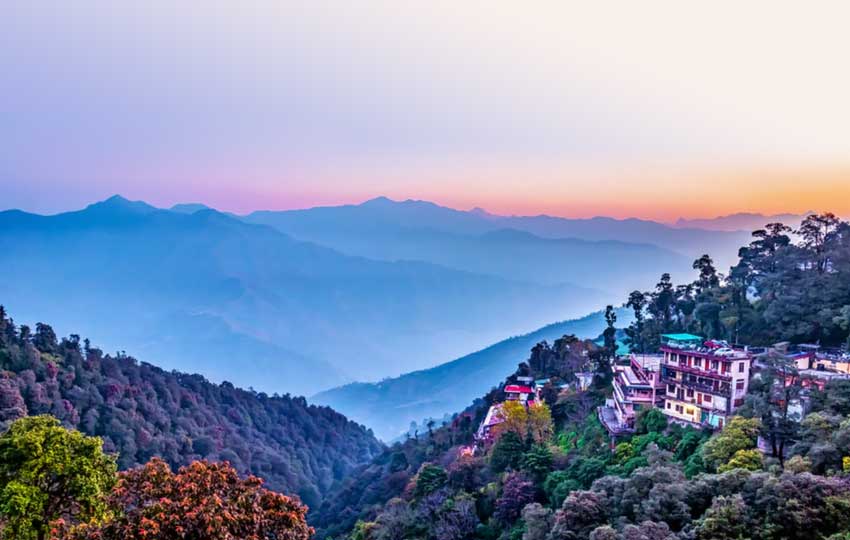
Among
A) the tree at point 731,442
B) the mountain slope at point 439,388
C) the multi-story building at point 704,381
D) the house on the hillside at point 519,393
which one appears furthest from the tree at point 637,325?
the mountain slope at point 439,388

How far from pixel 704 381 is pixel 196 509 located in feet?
59.1

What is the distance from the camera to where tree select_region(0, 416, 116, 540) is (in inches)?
396

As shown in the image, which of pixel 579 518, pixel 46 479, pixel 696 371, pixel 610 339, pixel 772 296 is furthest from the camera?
pixel 610 339

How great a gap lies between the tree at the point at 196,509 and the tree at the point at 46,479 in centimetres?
96

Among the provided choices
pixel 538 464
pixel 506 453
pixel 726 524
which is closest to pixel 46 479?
pixel 726 524

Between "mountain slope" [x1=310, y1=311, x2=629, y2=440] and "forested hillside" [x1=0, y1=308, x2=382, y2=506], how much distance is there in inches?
1264

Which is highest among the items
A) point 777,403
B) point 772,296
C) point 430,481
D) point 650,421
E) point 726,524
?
point 772,296

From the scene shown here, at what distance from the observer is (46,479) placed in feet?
34.7

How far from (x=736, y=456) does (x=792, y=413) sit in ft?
12.3

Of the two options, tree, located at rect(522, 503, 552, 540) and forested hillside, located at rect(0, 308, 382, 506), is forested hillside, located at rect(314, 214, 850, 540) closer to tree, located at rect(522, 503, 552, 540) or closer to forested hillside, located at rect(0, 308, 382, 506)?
tree, located at rect(522, 503, 552, 540)

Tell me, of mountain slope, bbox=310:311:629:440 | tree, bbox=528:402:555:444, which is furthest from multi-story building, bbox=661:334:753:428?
mountain slope, bbox=310:311:629:440

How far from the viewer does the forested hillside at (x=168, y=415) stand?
34281 millimetres

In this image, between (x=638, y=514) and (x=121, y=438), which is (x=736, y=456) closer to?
(x=638, y=514)

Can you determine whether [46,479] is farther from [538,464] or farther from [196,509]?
[538,464]
